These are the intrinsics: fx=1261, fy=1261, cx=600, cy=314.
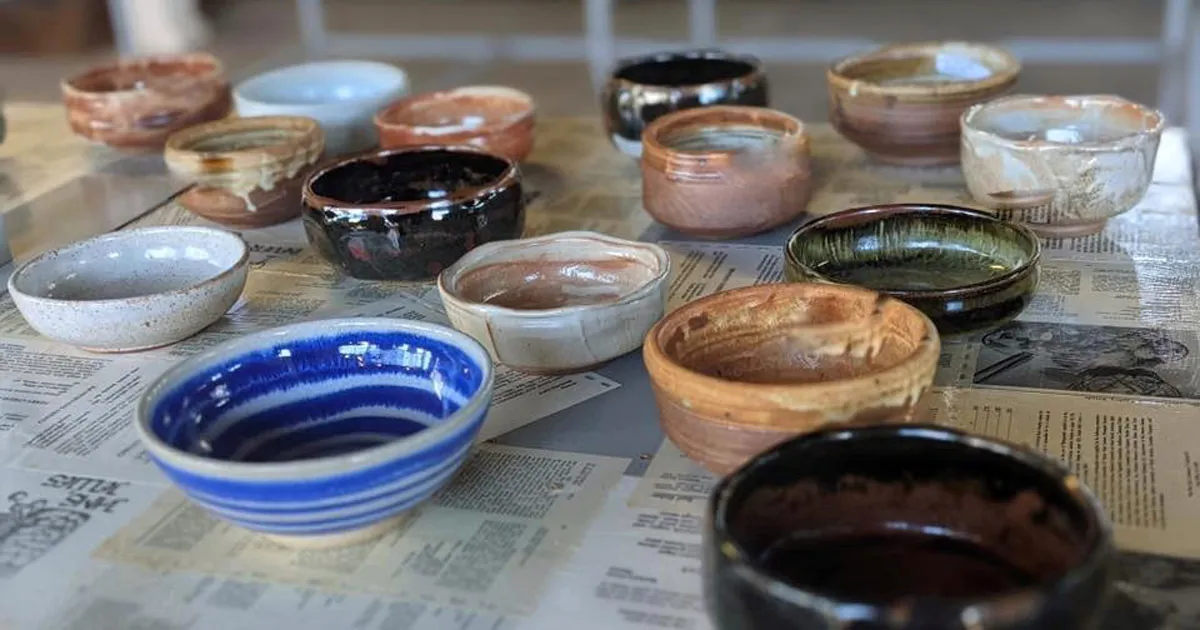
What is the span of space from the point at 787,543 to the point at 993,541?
11cm

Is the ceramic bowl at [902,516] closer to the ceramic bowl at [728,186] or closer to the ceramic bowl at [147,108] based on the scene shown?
the ceramic bowl at [728,186]

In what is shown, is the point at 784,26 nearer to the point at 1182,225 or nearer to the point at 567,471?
the point at 1182,225

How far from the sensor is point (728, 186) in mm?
1187

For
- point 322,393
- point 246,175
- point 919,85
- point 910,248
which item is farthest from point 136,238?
point 919,85

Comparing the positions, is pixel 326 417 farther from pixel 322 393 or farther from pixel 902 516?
pixel 902 516

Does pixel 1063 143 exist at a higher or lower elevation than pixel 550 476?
higher

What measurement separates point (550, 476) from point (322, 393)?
0.17 metres

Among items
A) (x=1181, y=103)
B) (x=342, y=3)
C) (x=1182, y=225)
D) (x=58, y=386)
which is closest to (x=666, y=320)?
(x=58, y=386)

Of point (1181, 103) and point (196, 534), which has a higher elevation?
point (196, 534)

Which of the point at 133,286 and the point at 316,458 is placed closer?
the point at 316,458

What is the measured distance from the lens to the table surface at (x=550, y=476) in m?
0.71

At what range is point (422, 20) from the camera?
3750 mm

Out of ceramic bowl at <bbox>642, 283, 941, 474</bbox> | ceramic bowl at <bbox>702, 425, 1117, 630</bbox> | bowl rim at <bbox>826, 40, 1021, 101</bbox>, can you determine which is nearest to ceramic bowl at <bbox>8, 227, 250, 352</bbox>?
ceramic bowl at <bbox>642, 283, 941, 474</bbox>

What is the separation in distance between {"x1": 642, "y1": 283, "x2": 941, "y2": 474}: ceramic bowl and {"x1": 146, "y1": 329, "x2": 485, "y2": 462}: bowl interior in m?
0.14
